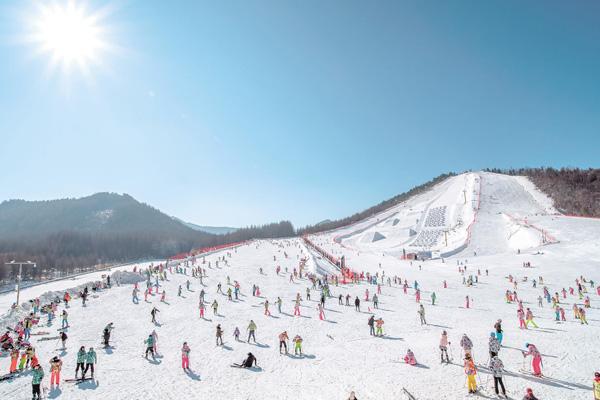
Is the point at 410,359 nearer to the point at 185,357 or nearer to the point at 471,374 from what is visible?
the point at 471,374

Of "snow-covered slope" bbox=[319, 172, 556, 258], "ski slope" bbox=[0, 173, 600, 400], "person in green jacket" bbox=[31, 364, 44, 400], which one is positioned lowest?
"ski slope" bbox=[0, 173, 600, 400]

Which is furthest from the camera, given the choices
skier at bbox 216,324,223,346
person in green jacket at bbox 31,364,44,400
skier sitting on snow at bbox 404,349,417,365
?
skier at bbox 216,324,223,346

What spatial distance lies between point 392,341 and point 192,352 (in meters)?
9.11

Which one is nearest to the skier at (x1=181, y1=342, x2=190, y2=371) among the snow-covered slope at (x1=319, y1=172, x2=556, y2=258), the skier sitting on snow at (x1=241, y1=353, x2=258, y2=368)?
the skier sitting on snow at (x1=241, y1=353, x2=258, y2=368)

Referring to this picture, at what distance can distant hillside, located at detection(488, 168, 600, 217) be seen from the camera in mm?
71812

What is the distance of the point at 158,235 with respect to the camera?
559 ft

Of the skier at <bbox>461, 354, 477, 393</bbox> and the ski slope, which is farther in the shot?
the ski slope

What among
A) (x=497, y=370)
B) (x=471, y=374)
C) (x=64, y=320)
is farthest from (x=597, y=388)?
(x=64, y=320)

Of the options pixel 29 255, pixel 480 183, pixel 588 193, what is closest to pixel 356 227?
pixel 480 183

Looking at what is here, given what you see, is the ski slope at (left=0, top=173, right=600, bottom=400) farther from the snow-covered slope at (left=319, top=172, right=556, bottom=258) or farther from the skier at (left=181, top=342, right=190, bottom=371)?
the snow-covered slope at (left=319, top=172, right=556, bottom=258)

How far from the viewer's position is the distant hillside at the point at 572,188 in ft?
A: 236

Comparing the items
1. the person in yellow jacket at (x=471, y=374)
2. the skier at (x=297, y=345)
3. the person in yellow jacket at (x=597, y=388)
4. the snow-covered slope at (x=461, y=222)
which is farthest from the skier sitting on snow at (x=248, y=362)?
the snow-covered slope at (x=461, y=222)

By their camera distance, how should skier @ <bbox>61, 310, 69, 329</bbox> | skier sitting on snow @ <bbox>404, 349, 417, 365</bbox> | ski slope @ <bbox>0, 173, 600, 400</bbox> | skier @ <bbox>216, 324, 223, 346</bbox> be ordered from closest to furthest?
ski slope @ <bbox>0, 173, 600, 400</bbox>
skier sitting on snow @ <bbox>404, 349, 417, 365</bbox>
skier @ <bbox>216, 324, 223, 346</bbox>
skier @ <bbox>61, 310, 69, 329</bbox>

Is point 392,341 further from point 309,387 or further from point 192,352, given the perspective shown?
point 192,352
